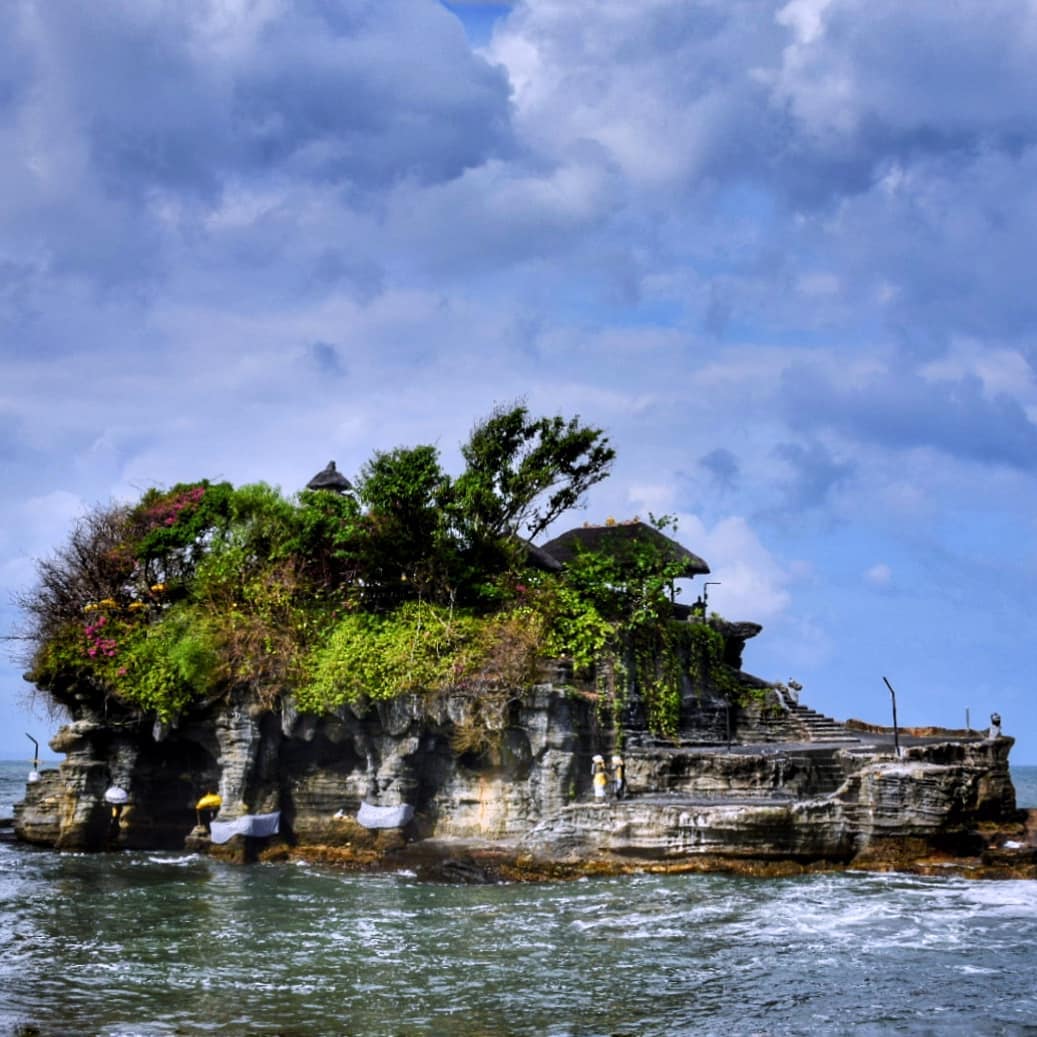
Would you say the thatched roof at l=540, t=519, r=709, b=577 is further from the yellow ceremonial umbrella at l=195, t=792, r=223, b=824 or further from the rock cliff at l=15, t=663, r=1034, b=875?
the yellow ceremonial umbrella at l=195, t=792, r=223, b=824

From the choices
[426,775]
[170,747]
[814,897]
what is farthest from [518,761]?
[170,747]

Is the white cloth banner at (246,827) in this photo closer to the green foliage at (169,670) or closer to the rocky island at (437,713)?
the rocky island at (437,713)

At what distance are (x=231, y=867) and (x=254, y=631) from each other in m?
5.32

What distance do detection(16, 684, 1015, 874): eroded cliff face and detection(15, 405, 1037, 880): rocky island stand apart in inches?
2.1

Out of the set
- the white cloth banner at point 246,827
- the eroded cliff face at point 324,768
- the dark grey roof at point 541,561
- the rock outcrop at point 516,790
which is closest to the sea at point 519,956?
the rock outcrop at point 516,790

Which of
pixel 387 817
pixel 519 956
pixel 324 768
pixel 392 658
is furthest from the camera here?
pixel 324 768

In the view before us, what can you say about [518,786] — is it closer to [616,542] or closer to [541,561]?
[541,561]

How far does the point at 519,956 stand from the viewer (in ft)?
51.3

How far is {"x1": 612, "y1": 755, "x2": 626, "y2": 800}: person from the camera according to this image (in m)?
24.6

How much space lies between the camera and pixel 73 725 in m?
28.1

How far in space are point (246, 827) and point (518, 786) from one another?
6188 mm

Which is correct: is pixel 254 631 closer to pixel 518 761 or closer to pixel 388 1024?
pixel 518 761

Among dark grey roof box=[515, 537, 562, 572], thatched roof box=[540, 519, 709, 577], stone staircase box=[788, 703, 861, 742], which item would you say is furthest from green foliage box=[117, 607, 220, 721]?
stone staircase box=[788, 703, 861, 742]

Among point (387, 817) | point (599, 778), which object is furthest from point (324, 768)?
point (599, 778)
